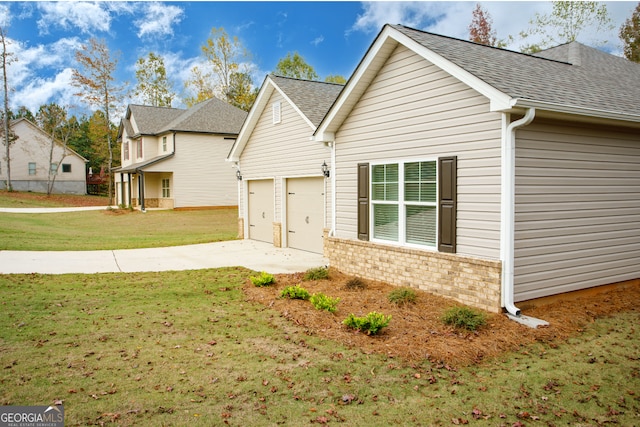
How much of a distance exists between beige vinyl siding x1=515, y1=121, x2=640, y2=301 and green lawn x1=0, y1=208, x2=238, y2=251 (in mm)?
12074

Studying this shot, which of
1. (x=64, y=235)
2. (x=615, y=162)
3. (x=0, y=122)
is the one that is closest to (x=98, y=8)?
(x=0, y=122)

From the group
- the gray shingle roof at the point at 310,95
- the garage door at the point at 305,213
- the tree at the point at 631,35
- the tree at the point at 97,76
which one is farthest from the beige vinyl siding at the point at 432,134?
the tree at the point at 97,76

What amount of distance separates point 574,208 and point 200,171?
26.2 m

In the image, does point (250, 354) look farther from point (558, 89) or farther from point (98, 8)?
point (98, 8)

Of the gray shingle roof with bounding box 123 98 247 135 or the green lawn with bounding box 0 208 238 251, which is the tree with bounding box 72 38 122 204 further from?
the green lawn with bounding box 0 208 238 251

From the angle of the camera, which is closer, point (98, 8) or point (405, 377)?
point (405, 377)

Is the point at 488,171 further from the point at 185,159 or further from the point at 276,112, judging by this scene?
the point at 185,159

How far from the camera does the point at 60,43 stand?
45.0 m

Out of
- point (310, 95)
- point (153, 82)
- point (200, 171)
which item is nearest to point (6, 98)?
point (153, 82)

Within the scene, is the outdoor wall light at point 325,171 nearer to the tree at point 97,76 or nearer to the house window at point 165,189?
the house window at point 165,189

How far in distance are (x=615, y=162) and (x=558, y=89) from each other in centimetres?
175

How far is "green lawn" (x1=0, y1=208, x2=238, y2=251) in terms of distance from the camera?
49.6 feet

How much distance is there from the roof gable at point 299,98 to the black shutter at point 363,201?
11.1 ft

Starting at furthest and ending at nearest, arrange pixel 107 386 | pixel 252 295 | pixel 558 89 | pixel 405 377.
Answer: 1. pixel 252 295
2. pixel 558 89
3. pixel 405 377
4. pixel 107 386
